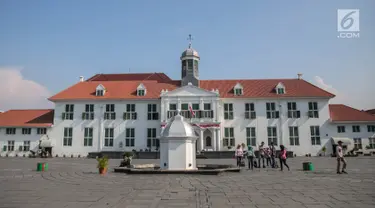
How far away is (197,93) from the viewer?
40688mm

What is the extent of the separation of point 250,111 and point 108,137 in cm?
2174

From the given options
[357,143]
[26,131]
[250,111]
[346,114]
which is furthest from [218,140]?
[26,131]

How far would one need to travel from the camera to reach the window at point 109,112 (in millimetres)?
42094

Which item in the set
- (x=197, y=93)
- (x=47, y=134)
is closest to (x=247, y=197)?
(x=197, y=93)

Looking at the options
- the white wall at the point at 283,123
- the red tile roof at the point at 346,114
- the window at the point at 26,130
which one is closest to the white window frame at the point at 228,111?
the white wall at the point at 283,123

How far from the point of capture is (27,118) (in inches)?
1747

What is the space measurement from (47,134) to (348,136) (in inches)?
1764

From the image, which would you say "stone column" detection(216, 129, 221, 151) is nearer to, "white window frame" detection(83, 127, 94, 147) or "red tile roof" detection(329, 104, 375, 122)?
"red tile roof" detection(329, 104, 375, 122)

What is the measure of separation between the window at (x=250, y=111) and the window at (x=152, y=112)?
531 inches

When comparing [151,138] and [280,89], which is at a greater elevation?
[280,89]

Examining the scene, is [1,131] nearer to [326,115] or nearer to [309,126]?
[309,126]

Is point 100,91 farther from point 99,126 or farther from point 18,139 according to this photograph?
point 18,139

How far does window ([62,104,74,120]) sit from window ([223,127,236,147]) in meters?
23.6

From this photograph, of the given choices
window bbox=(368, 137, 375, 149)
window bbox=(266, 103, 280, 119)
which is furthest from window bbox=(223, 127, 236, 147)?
window bbox=(368, 137, 375, 149)
